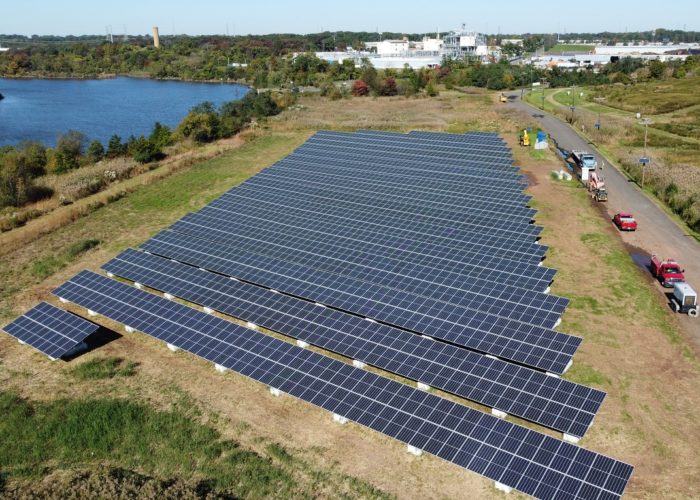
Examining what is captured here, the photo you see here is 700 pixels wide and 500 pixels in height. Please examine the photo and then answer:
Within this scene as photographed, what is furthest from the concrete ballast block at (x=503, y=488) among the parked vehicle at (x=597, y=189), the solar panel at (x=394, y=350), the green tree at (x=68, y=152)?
the green tree at (x=68, y=152)

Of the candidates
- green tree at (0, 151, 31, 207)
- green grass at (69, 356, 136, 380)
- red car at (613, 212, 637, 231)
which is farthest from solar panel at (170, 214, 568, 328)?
green tree at (0, 151, 31, 207)

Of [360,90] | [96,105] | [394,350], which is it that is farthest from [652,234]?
[96,105]

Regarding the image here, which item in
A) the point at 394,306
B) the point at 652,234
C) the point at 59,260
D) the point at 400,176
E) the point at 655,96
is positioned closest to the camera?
the point at 394,306

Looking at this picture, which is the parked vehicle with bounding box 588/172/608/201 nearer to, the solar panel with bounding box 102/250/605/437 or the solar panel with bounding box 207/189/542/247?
the solar panel with bounding box 207/189/542/247

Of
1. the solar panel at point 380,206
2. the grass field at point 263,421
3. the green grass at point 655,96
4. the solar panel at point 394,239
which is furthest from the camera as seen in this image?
the green grass at point 655,96

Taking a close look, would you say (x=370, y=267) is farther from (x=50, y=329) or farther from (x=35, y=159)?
(x=35, y=159)

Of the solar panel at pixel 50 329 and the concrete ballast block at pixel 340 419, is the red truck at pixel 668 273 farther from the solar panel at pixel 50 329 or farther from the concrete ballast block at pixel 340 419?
the solar panel at pixel 50 329
